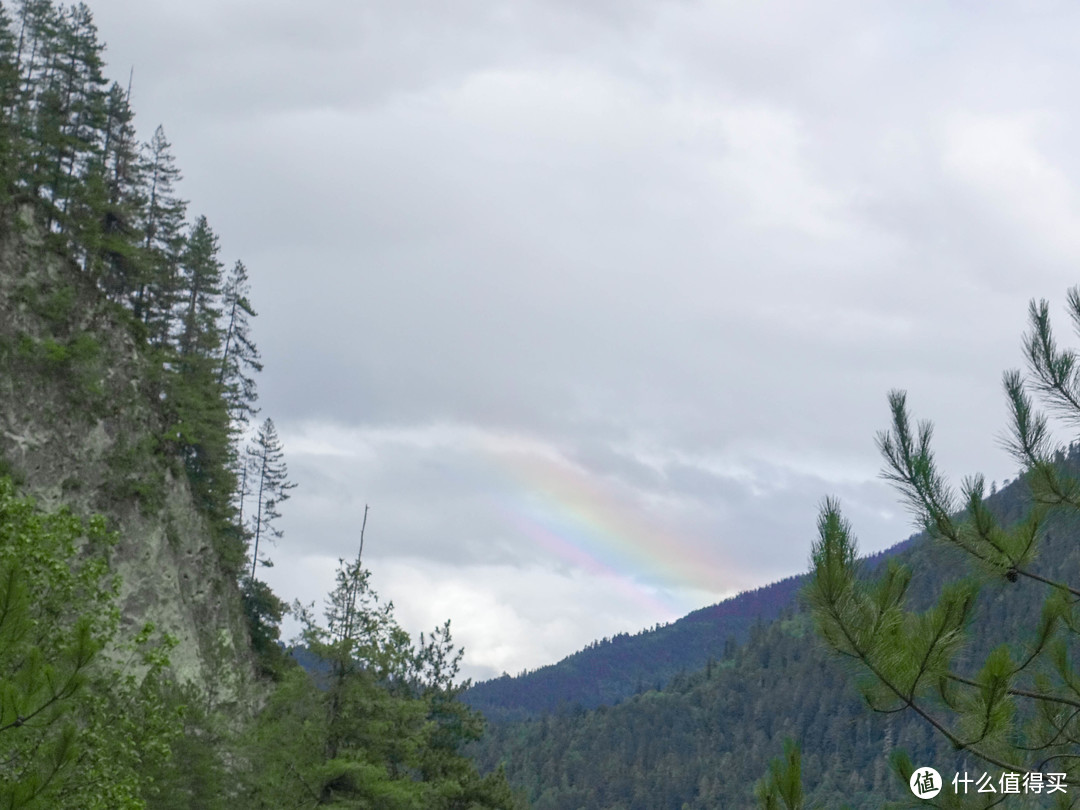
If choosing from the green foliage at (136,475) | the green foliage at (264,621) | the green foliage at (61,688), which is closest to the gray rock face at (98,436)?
the green foliage at (136,475)

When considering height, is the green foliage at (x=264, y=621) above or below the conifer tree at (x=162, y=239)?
below

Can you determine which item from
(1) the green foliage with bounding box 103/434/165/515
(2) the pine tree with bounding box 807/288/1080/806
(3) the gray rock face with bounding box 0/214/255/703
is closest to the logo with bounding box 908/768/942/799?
(2) the pine tree with bounding box 807/288/1080/806

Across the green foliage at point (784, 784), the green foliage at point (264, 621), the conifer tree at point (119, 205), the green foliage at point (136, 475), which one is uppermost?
the conifer tree at point (119, 205)

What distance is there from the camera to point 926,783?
9.01m

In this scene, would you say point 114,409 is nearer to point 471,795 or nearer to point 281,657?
point 281,657

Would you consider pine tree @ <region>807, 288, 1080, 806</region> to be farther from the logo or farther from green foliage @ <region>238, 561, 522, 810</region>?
green foliage @ <region>238, 561, 522, 810</region>

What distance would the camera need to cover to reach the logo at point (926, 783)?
350 inches

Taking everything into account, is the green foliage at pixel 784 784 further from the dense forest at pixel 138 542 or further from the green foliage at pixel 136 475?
the green foliage at pixel 136 475

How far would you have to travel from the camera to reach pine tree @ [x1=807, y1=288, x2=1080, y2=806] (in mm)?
7898

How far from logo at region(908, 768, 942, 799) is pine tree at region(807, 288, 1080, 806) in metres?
0.16

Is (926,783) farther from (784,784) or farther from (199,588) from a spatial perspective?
(199,588)

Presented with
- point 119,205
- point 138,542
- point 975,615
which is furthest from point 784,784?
point 119,205

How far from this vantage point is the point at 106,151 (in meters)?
52.2

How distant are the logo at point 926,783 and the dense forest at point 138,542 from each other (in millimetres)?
7009
